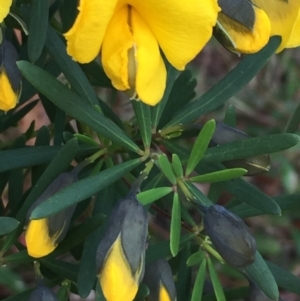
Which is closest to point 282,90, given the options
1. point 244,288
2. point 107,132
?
point 244,288

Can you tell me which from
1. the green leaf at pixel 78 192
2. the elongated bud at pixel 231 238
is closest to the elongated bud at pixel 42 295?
the green leaf at pixel 78 192

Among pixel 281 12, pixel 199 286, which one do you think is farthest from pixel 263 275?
pixel 281 12

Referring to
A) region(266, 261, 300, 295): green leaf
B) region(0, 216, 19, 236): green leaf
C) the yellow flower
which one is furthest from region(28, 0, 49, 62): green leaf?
region(266, 261, 300, 295): green leaf

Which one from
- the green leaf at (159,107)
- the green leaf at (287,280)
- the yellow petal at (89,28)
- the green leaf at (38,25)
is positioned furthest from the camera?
the green leaf at (287,280)

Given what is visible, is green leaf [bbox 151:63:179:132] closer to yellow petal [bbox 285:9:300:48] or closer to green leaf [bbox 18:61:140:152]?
green leaf [bbox 18:61:140:152]

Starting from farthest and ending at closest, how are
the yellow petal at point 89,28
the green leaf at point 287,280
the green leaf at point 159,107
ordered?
the green leaf at point 287,280
the green leaf at point 159,107
the yellow petal at point 89,28

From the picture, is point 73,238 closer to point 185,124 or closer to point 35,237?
point 35,237

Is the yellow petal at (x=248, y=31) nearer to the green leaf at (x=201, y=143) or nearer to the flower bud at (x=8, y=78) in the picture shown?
the green leaf at (x=201, y=143)
